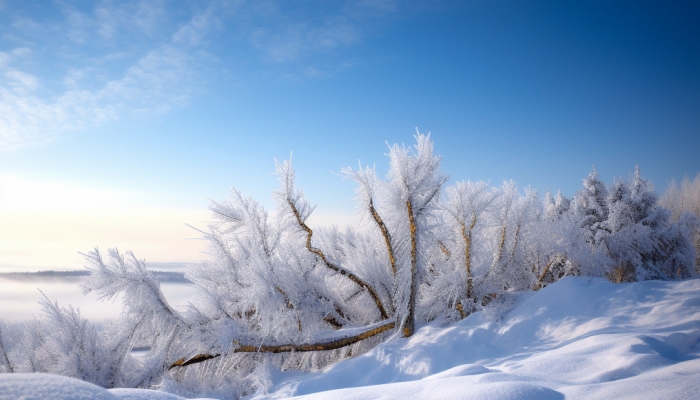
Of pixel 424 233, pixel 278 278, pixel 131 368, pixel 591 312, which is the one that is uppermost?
pixel 424 233

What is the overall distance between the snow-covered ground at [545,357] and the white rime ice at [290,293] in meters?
0.67

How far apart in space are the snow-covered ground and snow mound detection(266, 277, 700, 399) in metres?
0.01

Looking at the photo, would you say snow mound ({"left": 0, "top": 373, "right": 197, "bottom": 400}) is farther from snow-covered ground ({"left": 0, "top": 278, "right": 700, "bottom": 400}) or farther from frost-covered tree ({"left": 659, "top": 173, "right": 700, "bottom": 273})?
frost-covered tree ({"left": 659, "top": 173, "right": 700, "bottom": 273})

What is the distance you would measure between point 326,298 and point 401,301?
1529 mm

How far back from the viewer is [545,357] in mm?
3928

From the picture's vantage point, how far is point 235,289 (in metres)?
7.28

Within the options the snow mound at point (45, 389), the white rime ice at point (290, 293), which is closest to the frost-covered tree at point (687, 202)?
the white rime ice at point (290, 293)

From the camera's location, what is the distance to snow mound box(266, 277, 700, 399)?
8.47 ft

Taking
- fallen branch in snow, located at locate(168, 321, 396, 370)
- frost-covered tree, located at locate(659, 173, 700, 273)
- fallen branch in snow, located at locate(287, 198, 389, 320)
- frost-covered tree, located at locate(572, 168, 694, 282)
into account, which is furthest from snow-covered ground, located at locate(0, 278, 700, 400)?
frost-covered tree, located at locate(659, 173, 700, 273)

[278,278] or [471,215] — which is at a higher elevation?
[471,215]

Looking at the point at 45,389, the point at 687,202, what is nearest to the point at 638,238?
the point at 687,202

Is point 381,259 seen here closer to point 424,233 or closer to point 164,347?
point 424,233

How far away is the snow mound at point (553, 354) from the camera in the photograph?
102 inches

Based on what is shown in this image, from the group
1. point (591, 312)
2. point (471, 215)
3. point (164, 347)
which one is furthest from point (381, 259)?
point (164, 347)
